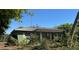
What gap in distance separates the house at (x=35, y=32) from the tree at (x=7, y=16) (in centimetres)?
14

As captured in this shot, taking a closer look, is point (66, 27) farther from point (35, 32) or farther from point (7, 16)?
point (7, 16)

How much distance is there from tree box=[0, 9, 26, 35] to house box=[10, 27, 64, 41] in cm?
14

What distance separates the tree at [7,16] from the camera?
5285mm

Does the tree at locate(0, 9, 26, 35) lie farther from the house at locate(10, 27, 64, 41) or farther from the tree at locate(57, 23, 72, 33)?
the tree at locate(57, 23, 72, 33)

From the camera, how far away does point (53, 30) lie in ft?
17.4

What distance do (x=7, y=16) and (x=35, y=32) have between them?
1.49 ft

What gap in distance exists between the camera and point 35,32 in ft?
17.4

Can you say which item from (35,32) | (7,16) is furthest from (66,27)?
(7,16)

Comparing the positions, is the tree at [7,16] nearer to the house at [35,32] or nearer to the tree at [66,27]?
the house at [35,32]

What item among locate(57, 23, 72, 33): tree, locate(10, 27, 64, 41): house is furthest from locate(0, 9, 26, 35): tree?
locate(57, 23, 72, 33): tree

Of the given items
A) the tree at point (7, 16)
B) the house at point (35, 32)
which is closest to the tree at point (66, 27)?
the house at point (35, 32)
